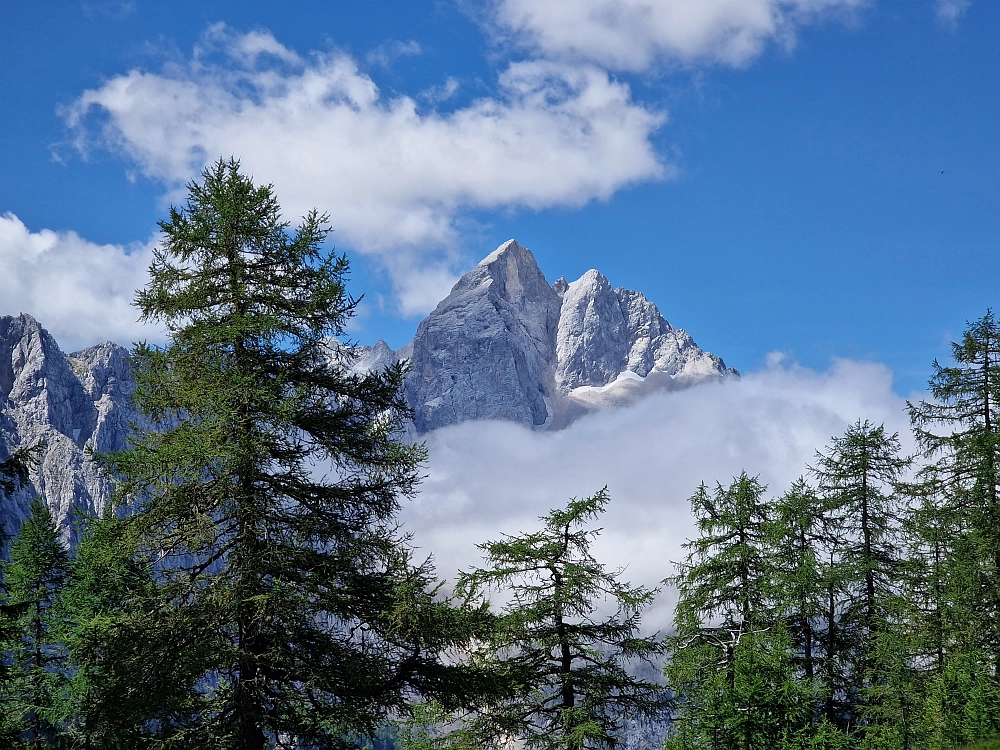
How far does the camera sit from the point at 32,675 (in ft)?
70.6

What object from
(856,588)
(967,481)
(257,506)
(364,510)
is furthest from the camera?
(856,588)

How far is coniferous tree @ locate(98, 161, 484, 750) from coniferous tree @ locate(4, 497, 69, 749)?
443 inches

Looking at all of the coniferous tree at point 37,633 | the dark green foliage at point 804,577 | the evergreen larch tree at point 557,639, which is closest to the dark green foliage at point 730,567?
the dark green foliage at point 804,577

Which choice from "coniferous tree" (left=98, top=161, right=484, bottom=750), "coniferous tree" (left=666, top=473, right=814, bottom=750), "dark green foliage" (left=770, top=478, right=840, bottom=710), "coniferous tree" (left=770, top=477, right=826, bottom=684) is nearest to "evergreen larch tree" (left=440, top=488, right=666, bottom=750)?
"coniferous tree" (left=666, top=473, right=814, bottom=750)

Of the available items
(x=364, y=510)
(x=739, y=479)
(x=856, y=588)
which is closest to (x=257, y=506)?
(x=364, y=510)

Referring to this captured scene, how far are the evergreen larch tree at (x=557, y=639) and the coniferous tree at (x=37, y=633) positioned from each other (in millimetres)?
11449

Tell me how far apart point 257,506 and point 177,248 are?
4096mm

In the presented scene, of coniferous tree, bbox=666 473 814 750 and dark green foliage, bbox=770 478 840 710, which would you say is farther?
dark green foliage, bbox=770 478 840 710

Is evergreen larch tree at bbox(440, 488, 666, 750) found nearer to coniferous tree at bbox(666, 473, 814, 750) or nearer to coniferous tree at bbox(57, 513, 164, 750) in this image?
coniferous tree at bbox(666, 473, 814, 750)

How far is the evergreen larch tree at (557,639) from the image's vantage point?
53.5 feet

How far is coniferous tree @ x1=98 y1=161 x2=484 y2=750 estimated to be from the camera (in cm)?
1170

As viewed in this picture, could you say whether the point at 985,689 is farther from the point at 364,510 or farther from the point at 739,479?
the point at 364,510

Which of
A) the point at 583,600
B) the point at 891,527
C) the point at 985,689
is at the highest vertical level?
the point at 891,527

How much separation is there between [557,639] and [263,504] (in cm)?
706
